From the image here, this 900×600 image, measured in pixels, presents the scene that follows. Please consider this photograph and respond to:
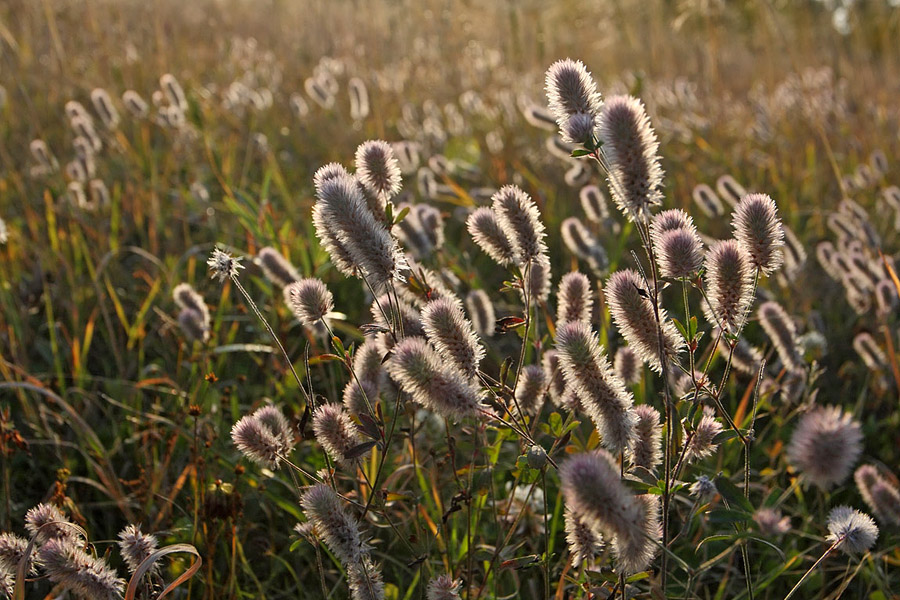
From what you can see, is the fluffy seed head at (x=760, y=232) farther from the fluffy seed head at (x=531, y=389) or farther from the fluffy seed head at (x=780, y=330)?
the fluffy seed head at (x=780, y=330)

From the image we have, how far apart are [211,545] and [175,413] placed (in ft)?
2.59

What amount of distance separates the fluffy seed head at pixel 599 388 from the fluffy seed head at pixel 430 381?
17cm

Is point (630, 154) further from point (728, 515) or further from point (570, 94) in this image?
point (728, 515)

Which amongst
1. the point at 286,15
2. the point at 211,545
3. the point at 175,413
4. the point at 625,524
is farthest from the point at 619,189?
the point at 286,15

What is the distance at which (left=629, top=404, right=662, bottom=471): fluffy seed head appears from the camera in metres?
1.43

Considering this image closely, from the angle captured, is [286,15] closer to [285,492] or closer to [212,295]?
[212,295]

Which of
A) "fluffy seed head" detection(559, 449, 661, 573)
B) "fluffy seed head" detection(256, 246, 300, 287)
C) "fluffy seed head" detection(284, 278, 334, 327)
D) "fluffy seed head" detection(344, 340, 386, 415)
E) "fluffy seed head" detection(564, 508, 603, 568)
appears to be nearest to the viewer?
"fluffy seed head" detection(559, 449, 661, 573)

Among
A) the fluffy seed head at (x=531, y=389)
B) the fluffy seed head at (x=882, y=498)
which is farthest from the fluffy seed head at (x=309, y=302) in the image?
the fluffy seed head at (x=882, y=498)

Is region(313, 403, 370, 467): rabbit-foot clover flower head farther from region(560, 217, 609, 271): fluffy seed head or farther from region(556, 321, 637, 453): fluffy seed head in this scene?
region(560, 217, 609, 271): fluffy seed head

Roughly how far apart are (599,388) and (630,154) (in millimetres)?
383

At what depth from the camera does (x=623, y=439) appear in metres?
1.27

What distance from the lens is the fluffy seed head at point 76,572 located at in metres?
1.26

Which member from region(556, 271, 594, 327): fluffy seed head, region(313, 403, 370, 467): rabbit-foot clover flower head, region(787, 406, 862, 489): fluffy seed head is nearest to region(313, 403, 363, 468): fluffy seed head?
region(313, 403, 370, 467): rabbit-foot clover flower head

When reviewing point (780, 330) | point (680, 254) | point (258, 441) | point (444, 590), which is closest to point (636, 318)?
point (680, 254)
